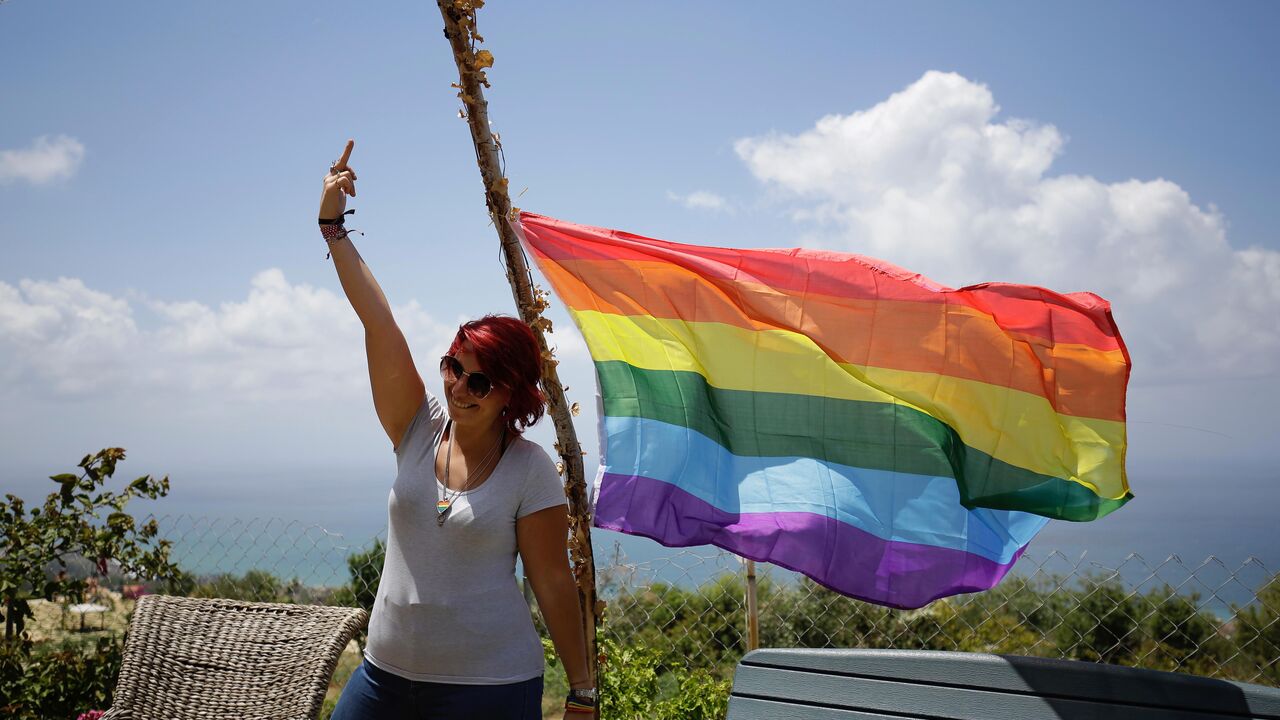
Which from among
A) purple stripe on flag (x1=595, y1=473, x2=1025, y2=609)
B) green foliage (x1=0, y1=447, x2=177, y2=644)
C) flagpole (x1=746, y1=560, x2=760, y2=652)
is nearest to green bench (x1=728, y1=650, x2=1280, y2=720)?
purple stripe on flag (x1=595, y1=473, x2=1025, y2=609)

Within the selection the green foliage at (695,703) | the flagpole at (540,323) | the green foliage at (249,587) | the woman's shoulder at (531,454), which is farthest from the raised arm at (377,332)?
the green foliage at (249,587)

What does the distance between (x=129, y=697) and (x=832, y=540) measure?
9.51 ft

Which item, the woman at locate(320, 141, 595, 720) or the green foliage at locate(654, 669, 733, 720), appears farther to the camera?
the green foliage at locate(654, 669, 733, 720)

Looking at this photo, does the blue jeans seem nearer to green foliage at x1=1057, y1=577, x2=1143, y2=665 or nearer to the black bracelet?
the black bracelet

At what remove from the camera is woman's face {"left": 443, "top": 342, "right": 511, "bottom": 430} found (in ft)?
7.73

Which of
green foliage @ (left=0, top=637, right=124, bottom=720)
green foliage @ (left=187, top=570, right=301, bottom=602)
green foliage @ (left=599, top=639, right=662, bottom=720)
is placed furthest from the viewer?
green foliage @ (left=187, top=570, right=301, bottom=602)

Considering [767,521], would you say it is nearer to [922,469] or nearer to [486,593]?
[922,469]

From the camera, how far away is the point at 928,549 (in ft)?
9.68

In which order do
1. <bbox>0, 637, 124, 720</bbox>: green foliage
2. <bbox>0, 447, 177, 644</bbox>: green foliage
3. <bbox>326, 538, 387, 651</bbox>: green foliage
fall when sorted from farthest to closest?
1. <bbox>326, 538, 387, 651</bbox>: green foliage
2. <bbox>0, 447, 177, 644</bbox>: green foliage
3. <bbox>0, 637, 124, 720</bbox>: green foliage

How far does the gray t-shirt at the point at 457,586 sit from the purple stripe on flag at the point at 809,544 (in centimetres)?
69

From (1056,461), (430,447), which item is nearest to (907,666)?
(1056,461)

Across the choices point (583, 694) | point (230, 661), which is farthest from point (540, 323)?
point (230, 661)

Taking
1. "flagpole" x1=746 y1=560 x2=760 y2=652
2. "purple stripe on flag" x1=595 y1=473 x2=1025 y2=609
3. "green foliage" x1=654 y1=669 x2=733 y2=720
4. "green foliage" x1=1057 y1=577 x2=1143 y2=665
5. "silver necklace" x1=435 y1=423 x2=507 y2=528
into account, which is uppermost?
"silver necklace" x1=435 y1=423 x2=507 y2=528

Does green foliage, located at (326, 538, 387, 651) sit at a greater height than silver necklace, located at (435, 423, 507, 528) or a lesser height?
lesser
